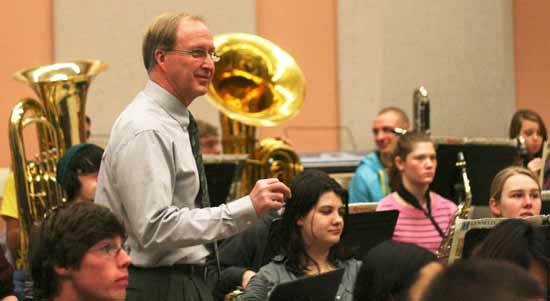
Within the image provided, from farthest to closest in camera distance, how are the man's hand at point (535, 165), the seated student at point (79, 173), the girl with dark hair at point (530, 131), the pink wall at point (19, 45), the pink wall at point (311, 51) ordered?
the pink wall at point (311, 51), the pink wall at point (19, 45), the girl with dark hair at point (530, 131), the man's hand at point (535, 165), the seated student at point (79, 173)

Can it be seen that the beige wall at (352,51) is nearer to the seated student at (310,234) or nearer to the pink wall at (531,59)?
the pink wall at (531,59)

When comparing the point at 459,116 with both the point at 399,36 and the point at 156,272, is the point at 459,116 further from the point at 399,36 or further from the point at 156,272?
the point at 156,272

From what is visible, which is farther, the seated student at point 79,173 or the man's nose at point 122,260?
the seated student at point 79,173

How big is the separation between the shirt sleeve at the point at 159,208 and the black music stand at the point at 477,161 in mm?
2558

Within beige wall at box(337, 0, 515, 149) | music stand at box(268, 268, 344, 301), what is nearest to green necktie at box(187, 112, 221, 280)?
music stand at box(268, 268, 344, 301)

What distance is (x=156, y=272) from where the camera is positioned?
3.18 meters

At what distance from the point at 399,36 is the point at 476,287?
22.0 ft

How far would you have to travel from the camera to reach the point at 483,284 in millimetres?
1597

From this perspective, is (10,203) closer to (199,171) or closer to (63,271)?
(199,171)

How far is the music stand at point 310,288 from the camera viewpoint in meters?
2.96

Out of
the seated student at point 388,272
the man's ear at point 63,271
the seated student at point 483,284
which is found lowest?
the seated student at point 388,272

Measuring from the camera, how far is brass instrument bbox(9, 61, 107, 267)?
15.9ft

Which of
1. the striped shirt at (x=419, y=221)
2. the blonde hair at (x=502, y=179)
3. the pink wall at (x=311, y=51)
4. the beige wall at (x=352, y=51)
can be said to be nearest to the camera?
the blonde hair at (x=502, y=179)

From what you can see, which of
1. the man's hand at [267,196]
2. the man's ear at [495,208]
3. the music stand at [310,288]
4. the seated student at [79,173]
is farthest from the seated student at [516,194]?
the man's hand at [267,196]
